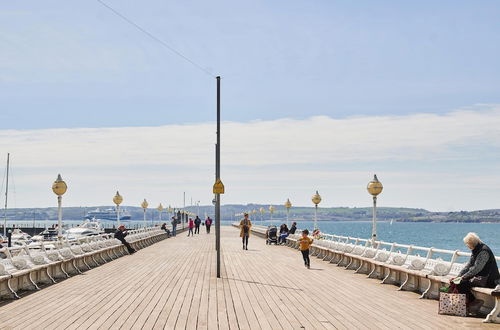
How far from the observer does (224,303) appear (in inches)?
536

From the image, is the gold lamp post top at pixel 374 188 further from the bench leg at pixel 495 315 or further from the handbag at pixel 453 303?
the bench leg at pixel 495 315

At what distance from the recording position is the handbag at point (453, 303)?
11.9 meters

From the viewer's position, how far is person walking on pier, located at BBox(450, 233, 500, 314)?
11.8m

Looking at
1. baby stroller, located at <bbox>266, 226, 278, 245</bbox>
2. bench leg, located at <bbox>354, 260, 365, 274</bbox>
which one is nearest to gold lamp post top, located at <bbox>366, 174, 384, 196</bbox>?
bench leg, located at <bbox>354, 260, 365, 274</bbox>

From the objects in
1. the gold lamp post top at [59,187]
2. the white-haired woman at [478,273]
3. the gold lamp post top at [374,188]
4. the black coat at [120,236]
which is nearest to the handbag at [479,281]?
the white-haired woman at [478,273]

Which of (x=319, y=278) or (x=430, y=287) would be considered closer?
(x=430, y=287)

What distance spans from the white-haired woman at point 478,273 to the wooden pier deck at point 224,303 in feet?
1.86

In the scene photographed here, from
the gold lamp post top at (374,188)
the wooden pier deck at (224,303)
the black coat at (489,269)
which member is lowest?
the wooden pier deck at (224,303)

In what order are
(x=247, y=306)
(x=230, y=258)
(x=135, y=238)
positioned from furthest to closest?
1. (x=135, y=238)
2. (x=230, y=258)
3. (x=247, y=306)

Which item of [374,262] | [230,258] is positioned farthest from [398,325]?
[230,258]

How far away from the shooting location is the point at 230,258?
92.7 ft

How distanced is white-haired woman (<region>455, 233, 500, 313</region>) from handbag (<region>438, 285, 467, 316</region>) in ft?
0.48

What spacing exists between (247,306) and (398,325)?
3333 mm

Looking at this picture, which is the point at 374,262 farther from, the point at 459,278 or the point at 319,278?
the point at 459,278
